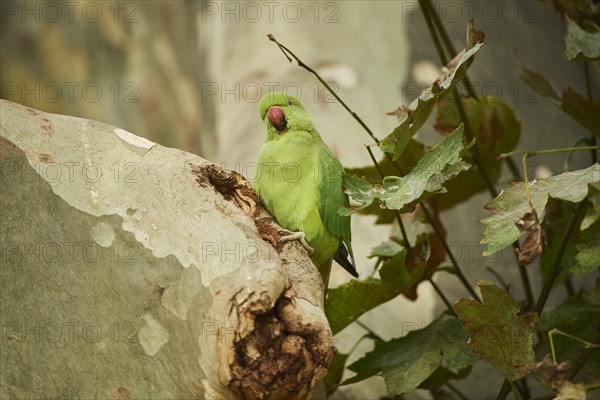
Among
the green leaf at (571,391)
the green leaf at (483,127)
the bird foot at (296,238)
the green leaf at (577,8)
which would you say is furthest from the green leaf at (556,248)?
the green leaf at (571,391)

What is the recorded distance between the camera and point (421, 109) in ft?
4.06

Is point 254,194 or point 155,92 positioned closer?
point 254,194

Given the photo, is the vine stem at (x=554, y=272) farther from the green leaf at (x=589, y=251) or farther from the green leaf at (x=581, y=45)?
the green leaf at (x=581, y=45)

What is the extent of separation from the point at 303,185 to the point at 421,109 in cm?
29

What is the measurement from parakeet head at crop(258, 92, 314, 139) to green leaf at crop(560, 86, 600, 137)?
0.52 m

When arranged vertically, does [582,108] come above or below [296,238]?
above

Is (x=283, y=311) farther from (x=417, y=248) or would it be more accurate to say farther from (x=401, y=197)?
(x=417, y=248)

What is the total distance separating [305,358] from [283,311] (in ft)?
0.24

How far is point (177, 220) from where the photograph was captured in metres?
1.12

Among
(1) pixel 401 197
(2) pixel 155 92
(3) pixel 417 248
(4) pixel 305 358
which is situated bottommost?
(2) pixel 155 92

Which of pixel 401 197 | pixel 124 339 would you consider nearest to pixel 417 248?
pixel 401 197

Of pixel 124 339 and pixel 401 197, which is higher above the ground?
pixel 401 197

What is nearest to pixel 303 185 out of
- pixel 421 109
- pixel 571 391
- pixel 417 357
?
pixel 421 109

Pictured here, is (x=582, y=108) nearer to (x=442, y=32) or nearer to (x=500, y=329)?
(x=442, y=32)
